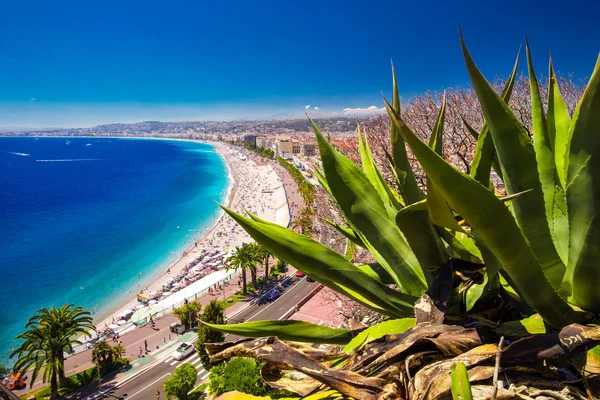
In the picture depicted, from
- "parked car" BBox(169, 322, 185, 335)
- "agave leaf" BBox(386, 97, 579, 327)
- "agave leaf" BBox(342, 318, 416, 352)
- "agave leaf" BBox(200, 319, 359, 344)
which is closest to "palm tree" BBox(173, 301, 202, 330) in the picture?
"parked car" BBox(169, 322, 185, 335)

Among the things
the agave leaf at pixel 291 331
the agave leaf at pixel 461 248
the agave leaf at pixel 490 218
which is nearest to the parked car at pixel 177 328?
the agave leaf at pixel 291 331

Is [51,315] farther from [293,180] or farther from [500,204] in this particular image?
[293,180]

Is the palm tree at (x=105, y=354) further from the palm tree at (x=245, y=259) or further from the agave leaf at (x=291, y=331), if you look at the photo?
the agave leaf at (x=291, y=331)

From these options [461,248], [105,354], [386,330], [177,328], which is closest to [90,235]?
[177,328]

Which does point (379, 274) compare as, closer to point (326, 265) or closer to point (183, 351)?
point (326, 265)

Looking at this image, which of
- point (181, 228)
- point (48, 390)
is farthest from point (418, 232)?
point (181, 228)
